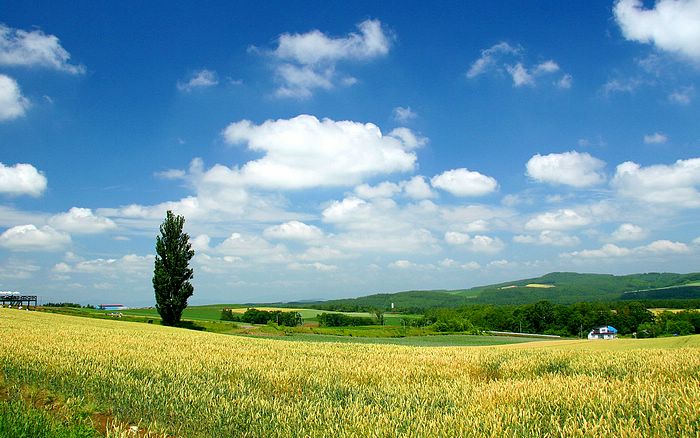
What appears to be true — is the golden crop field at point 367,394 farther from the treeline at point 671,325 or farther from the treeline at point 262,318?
the treeline at point 671,325

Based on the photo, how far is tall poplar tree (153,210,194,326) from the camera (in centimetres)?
6362

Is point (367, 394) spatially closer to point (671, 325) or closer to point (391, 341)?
point (391, 341)

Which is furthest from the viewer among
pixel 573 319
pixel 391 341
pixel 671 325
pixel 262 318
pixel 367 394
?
pixel 573 319

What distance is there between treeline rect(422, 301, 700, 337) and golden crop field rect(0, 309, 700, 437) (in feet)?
335

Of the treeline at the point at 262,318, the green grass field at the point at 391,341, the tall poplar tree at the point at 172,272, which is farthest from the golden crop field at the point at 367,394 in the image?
the treeline at the point at 262,318

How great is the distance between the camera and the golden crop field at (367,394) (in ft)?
17.4

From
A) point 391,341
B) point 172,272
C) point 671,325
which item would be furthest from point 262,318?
point 671,325

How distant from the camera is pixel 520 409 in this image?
5.85 meters

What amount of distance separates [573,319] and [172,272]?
11190cm

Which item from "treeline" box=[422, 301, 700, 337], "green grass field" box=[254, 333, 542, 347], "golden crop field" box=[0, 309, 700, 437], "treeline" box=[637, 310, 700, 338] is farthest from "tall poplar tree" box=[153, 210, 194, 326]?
"treeline" box=[637, 310, 700, 338]

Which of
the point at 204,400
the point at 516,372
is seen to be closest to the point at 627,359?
the point at 516,372

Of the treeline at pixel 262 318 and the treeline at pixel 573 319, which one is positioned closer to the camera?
the treeline at pixel 262 318

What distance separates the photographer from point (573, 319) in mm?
128625

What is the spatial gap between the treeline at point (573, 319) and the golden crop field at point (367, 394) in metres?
102
